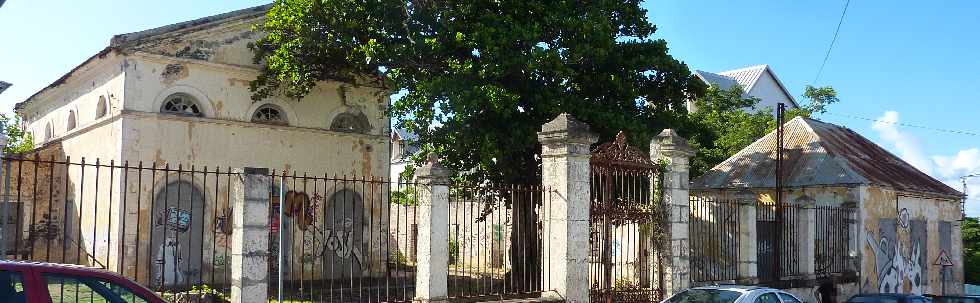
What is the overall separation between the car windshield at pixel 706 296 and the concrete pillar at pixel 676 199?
38.8 inches

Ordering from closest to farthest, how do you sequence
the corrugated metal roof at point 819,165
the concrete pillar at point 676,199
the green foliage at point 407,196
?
the green foliage at point 407,196
the concrete pillar at point 676,199
the corrugated metal roof at point 819,165

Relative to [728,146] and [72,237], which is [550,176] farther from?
[728,146]

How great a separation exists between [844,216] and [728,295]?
29.6 feet

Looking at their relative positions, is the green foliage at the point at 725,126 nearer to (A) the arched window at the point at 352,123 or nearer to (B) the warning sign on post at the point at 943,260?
(B) the warning sign on post at the point at 943,260

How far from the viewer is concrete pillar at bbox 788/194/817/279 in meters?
17.6

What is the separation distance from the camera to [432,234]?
995cm

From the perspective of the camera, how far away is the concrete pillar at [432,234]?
9.92m

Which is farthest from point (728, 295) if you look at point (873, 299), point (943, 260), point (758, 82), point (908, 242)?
point (758, 82)

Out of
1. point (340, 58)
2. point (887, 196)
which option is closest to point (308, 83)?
point (340, 58)

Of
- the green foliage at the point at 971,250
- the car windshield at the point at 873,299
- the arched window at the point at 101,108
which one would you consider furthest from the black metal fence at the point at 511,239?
the green foliage at the point at 971,250

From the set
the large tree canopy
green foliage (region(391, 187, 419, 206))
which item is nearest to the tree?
the large tree canopy

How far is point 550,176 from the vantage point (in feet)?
37.6

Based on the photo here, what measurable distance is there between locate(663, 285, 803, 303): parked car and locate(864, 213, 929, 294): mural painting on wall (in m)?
9.19

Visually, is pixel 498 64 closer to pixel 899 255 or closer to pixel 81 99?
pixel 81 99
